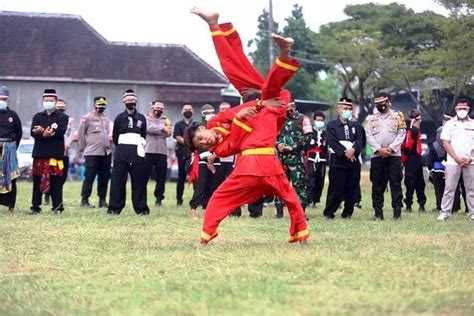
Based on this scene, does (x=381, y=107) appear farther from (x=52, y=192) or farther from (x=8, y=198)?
(x=8, y=198)

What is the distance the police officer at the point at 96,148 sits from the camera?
18.1 metres

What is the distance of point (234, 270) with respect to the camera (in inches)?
323

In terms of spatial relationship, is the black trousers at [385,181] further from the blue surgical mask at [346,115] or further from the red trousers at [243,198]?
the red trousers at [243,198]

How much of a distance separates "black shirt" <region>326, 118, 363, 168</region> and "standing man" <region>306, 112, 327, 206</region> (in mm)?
2334

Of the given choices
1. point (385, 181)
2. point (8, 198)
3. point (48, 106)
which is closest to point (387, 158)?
point (385, 181)

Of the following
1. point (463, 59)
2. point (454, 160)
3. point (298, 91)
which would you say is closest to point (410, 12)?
point (463, 59)

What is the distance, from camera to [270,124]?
1016 cm

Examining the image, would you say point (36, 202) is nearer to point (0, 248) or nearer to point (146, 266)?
point (0, 248)

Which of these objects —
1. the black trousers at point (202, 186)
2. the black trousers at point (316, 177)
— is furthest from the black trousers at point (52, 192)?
the black trousers at point (316, 177)

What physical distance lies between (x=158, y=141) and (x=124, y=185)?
353 cm

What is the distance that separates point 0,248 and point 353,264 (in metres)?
4.10

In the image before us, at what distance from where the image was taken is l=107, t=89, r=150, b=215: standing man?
50.5ft

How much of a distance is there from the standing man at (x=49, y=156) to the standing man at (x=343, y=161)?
174 inches

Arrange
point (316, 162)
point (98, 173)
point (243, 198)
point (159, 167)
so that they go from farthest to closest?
point (159, 167) → point (316, 162) → point (98, 173) → point (243, 198)
